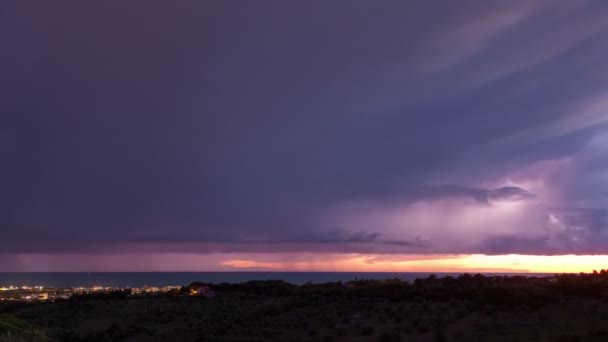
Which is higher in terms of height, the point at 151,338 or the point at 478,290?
the point at 478,290

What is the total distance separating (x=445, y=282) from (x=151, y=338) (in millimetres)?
26511

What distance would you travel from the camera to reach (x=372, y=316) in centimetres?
3662

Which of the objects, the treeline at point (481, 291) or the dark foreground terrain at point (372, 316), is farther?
the treeline at point (481, 291)

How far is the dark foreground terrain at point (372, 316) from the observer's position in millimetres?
28234

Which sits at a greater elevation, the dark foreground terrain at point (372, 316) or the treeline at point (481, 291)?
the treeline at point (481, 291)

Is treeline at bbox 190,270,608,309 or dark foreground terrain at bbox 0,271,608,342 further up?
treeline at bbox 190,270,608,309

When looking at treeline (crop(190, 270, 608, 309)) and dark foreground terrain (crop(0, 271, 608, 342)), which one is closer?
dark foreground terrain (crop(0, 271, 608, 342))

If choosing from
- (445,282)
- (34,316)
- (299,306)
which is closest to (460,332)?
(299,306)

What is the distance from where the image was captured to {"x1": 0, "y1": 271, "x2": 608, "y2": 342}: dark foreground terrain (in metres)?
28.2

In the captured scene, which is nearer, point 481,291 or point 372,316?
point 372,316

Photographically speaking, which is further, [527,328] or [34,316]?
[34,316]

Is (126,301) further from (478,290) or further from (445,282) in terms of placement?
(478,290)

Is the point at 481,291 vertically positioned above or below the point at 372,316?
above

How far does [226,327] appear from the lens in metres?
36.5
